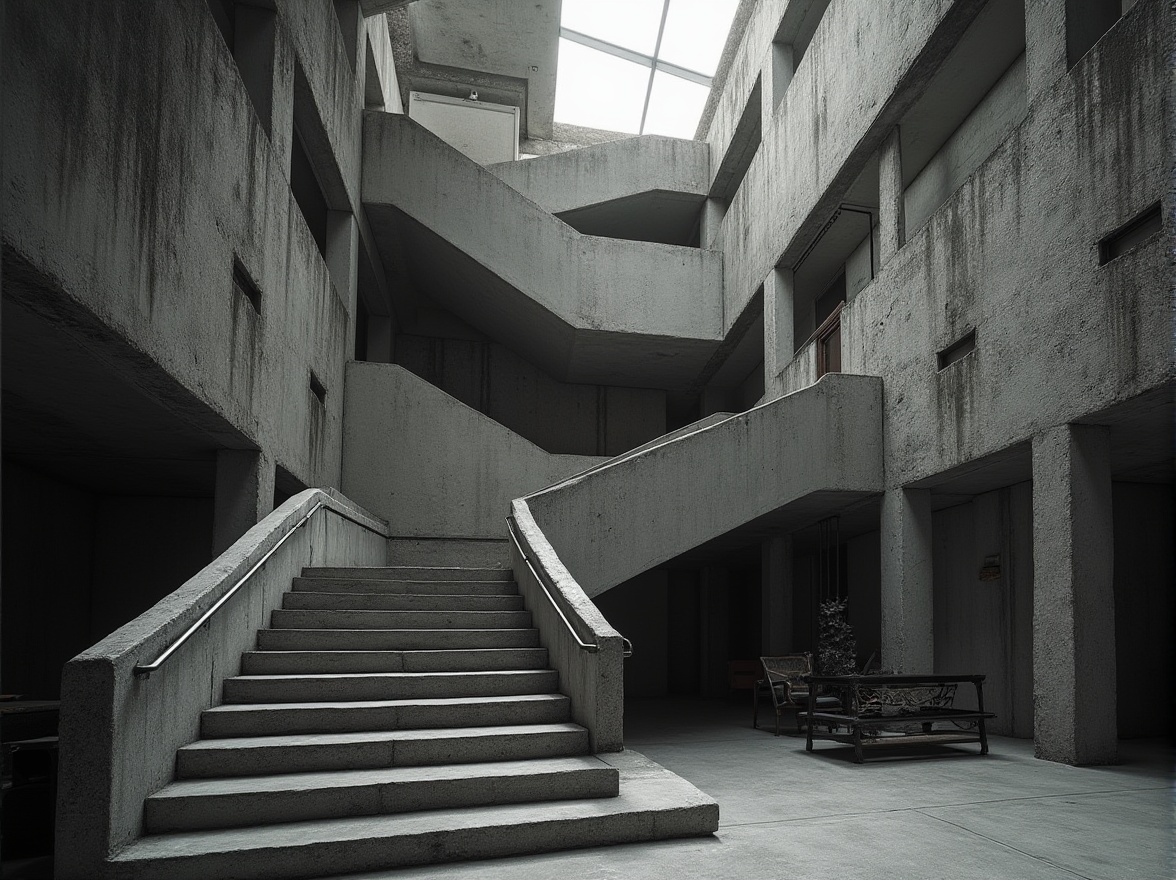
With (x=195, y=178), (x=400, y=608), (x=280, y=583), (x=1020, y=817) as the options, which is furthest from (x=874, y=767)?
(x=195, y=178)

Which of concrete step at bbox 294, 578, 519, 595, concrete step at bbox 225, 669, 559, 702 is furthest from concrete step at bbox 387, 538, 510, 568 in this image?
concrete step at bbox 225, 669, 559, 702

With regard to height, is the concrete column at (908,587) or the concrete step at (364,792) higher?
the concrete column at (908,587)

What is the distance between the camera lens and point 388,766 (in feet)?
18.4

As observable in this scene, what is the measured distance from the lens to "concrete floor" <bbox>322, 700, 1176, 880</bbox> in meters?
4.54

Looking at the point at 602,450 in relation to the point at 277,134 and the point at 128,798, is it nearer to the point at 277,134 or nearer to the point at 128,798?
the point at 277,134

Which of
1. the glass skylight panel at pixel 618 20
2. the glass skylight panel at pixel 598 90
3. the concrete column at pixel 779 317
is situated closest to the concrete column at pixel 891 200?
the concrete column at pixel 779 317

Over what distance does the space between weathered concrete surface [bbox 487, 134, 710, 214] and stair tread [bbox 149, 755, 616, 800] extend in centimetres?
1452

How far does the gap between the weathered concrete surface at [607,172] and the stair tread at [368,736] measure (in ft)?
46.1

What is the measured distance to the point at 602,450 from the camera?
1978cm

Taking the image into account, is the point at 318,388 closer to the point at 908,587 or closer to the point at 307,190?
the point at 307,190

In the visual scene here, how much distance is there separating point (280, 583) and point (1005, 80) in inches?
417

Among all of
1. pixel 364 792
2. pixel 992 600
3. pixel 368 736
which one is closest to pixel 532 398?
pixel 992 600

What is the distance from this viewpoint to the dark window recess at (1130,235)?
6574 mm

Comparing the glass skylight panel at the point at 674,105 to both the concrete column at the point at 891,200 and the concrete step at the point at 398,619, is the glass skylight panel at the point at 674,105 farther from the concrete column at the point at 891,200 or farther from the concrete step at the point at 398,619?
the concrete step at the point at 398,619
